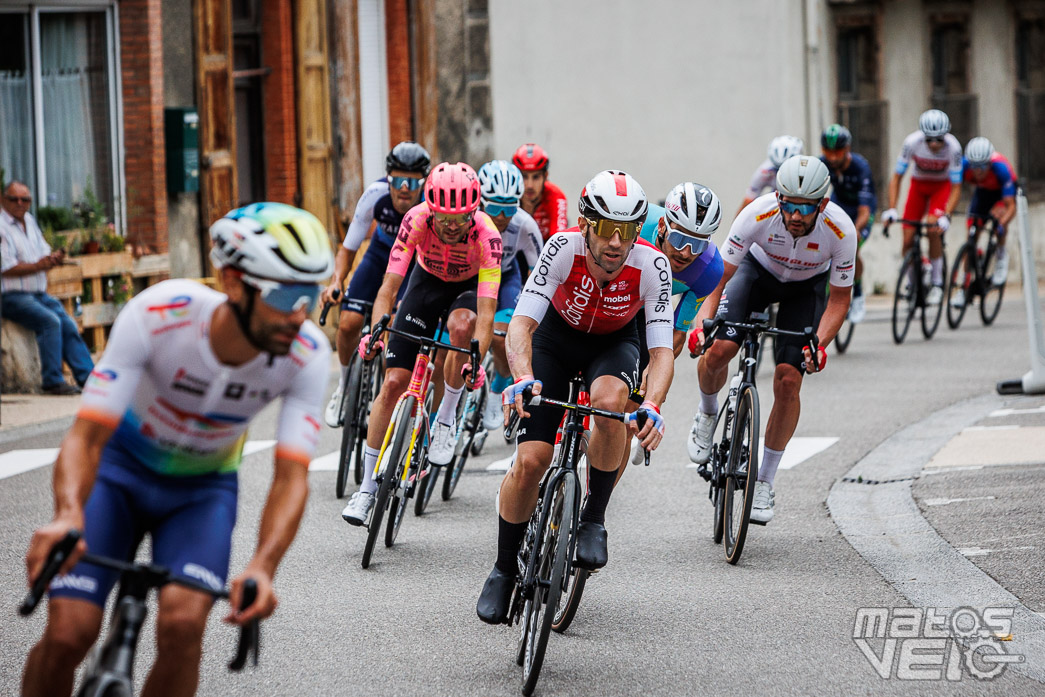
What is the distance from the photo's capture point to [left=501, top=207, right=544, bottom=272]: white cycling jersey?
9617 millimetres

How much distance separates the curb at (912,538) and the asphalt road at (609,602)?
0.33ft

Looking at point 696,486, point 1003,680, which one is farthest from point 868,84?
point 1003,680

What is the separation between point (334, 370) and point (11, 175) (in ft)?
12.4

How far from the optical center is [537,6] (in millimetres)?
22547

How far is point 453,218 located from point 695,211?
1.25m

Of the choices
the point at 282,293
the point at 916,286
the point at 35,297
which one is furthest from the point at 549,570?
the point at 916,286

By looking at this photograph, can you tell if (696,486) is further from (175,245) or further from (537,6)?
(537,6)

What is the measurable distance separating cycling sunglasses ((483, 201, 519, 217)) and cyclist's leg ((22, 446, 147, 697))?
5071 millimetres

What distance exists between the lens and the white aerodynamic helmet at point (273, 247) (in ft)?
13.4

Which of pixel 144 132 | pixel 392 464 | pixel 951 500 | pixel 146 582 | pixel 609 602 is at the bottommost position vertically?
pixel 609 602

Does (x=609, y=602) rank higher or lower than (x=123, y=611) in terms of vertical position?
lower

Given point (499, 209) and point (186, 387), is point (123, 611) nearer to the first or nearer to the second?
point (186, 387)

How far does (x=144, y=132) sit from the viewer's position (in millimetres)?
16297

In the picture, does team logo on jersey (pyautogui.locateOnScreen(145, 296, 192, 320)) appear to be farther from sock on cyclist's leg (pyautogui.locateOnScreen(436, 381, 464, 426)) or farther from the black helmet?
the black helmet
